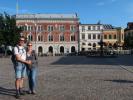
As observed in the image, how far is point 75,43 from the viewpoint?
382 ft

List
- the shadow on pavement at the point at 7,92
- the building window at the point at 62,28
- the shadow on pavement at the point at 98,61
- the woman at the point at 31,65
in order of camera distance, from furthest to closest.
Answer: the building window at the point at 62,28 → the shadow on pavement at the point at 98,61 → the shadow on pavement at the point at 7,92 → the woman at the point at 31,65

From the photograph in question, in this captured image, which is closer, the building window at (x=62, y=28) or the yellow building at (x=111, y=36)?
the building window at (x=62, y=28)

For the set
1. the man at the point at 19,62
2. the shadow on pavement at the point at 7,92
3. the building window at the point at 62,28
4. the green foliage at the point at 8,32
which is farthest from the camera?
the building window at the point at 62,28

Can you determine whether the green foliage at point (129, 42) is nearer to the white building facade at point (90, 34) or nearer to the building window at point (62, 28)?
the white building facade at point (90, 34)

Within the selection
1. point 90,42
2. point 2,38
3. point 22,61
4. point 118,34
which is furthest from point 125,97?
point 118,34

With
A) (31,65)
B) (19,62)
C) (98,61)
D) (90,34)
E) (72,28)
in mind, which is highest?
(72,28)

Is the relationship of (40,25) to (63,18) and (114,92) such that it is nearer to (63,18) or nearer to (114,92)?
(63,18)

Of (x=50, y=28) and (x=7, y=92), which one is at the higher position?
(x=50, y=28)

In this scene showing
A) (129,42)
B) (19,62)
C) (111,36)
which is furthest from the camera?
(111,36)

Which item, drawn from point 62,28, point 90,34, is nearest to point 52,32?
point 62,28

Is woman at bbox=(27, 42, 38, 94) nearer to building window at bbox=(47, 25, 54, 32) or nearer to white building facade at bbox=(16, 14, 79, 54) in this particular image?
white building facade at bbox=(16, 14, 79, 54)

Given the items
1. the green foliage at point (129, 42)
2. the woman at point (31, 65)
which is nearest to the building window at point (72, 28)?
the green foliage at point (129, 42)

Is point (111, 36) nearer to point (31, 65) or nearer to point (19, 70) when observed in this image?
point (31, 65)

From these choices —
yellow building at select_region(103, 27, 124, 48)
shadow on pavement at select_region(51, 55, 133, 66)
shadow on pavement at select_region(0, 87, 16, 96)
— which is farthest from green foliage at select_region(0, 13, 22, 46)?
shadow on pavement at select_region(0, 87, 16, 96)
